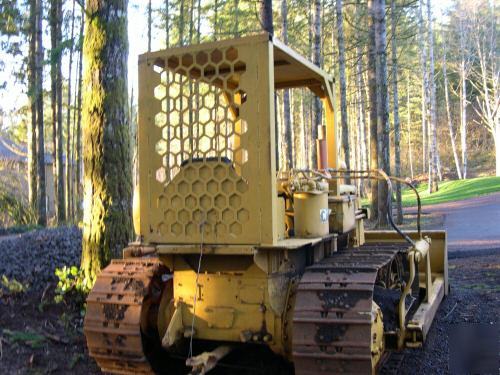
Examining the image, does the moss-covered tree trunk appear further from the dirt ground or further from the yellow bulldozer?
the yellow bulldozer

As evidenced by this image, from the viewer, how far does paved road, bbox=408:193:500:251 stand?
15.4m

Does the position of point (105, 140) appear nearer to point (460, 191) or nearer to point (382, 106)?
point (382, 106)

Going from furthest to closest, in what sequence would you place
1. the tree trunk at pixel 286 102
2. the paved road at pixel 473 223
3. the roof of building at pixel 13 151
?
the roof of building at pixel 13 151, the tree trunk at pixel 286 102, the paved road at pixel 473 223

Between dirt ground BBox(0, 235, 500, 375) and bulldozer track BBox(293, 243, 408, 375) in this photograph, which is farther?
dirt ground BBox(0, 235, 500, 375)

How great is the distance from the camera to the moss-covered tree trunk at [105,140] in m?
7.04

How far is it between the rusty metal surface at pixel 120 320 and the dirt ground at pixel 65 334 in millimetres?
843

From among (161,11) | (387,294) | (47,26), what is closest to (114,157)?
(387,294)

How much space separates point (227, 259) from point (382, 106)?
518 inches

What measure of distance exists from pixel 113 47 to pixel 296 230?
3.65m

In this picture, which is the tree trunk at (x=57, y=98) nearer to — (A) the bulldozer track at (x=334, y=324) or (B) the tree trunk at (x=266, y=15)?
(B) the tree trunk at (x=266, y=15)

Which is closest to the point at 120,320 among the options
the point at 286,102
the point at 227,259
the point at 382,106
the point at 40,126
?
the point at 227,259

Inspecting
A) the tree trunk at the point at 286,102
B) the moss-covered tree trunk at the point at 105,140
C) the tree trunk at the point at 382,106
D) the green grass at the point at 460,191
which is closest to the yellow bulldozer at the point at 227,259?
the moss-covered tree trunk at the point at 105,140

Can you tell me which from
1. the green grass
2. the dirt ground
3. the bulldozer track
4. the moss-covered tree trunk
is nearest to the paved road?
the green grass

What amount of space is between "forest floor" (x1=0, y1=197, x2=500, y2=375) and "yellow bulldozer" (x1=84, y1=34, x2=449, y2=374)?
0.81 metres
